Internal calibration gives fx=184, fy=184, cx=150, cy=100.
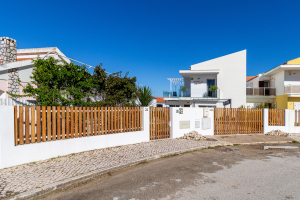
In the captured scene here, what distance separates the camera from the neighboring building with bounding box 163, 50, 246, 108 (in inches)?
822

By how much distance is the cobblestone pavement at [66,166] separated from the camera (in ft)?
14.0

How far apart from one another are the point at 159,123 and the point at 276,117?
8619 millimetres

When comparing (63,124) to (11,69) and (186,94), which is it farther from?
(186,94)

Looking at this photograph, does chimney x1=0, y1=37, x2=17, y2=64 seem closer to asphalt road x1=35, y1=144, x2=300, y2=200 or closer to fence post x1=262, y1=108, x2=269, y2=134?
asphalt road x1=35, y1=144, x2=300, y2=200

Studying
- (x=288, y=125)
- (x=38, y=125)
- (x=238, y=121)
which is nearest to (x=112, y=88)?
(x=38, y=125)

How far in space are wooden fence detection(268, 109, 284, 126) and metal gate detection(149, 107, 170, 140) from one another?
749 cm

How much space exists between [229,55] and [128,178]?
20.3 meters

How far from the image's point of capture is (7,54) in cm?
1045

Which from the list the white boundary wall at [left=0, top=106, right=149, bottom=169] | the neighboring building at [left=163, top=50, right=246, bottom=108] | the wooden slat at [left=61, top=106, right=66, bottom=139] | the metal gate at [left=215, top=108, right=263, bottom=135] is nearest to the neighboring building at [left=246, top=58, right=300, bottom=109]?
the neighboring building at [left=163, top=50, right=246, bottom=108]

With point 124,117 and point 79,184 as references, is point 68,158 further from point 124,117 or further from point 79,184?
point 124,117

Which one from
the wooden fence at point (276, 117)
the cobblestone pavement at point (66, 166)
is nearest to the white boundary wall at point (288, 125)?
the wooden fence at point (276, 117)

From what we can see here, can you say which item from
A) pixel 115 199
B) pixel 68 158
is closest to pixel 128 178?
pixel 115 199

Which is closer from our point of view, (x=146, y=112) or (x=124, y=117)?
(x=124, y=117)

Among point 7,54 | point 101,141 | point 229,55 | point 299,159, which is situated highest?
point 229,55
